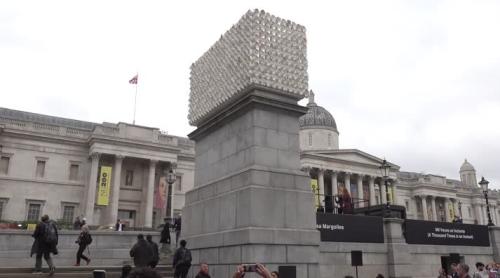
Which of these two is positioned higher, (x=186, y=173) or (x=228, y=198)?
(x=186, y=173)

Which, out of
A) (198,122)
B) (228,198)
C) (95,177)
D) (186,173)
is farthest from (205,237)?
(186,173)

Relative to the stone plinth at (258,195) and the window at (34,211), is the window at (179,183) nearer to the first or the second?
the window at (34,211)

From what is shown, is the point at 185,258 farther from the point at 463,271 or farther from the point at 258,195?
the point at 463,271

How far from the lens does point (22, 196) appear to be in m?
43.3

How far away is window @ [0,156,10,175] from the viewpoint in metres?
43.1

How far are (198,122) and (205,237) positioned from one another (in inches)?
147

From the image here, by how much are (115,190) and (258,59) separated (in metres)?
39.9

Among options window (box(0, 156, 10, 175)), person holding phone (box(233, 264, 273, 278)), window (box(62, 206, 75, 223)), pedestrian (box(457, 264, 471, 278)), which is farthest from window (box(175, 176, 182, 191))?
person holding phone (box(233, 264, 273, 278))

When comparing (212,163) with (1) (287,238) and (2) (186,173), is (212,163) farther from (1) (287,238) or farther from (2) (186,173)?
(2) (186,173)

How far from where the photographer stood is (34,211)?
1734 inches

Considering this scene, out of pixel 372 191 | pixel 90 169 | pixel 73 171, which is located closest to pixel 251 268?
pixel 90 169

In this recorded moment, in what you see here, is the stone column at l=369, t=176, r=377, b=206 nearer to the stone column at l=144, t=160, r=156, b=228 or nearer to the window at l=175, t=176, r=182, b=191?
the window at l=175, t=176, r=182, b=191

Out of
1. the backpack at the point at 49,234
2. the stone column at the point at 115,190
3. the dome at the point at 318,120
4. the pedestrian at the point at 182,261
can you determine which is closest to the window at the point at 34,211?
the stone column at the point at 115,190

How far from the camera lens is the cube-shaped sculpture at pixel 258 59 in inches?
422
